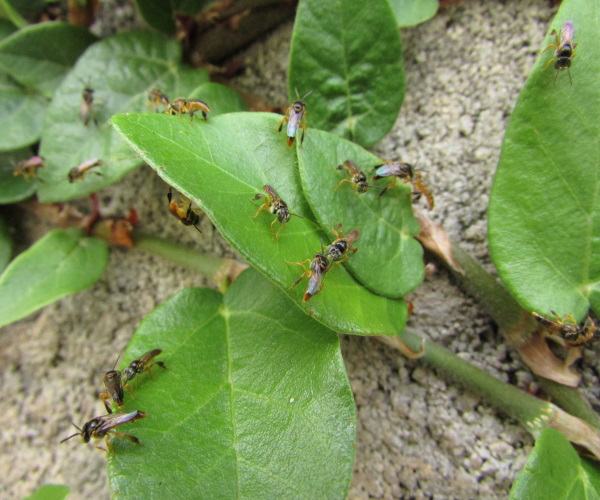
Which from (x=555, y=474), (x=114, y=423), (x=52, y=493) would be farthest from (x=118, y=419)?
(x=555, y=474)

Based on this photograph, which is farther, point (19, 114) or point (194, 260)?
point (19, 114)

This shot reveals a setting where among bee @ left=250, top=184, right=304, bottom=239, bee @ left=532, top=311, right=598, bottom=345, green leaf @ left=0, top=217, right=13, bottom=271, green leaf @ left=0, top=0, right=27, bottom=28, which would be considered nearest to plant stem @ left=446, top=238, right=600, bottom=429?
bee @ left=532, top=311, right=598, bottom=345

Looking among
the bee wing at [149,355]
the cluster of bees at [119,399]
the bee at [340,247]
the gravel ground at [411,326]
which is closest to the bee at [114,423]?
the cluster of bees at [119,399]

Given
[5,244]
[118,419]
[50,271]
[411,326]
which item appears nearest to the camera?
[118,419]

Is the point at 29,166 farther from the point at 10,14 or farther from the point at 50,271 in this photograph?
the point at 10,14

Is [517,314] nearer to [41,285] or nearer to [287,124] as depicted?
[287,124]

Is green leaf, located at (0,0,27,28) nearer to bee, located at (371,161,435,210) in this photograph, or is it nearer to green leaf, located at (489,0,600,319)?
bee, located at (371,161,435,210)

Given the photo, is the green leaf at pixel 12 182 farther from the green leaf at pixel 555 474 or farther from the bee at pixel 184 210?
the green leaf at pixel 555 474

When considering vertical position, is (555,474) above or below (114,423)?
above
